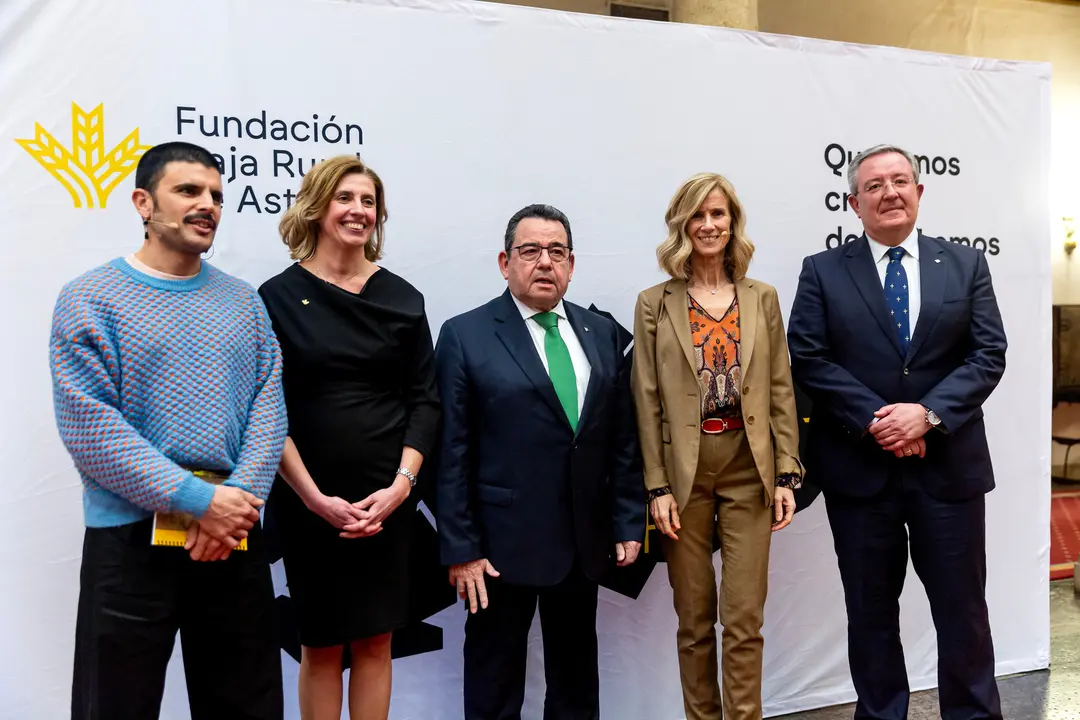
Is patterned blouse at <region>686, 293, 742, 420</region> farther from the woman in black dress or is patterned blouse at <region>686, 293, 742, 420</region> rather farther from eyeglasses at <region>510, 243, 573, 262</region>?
the woman in black dress

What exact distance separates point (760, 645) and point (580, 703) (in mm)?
544

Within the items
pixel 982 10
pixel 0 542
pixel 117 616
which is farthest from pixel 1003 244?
pixel 982 10

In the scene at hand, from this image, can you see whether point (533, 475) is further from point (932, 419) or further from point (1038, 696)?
point (1038, 696)

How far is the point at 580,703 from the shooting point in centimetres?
253

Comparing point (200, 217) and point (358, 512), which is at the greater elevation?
point (200, 217)

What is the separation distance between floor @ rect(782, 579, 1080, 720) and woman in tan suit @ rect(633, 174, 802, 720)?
0.98 meters

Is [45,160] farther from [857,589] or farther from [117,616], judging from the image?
[857,589]

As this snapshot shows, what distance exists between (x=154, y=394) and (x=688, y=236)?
1500 mm

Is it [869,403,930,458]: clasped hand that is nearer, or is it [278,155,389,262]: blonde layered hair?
[278,155,389,262]: blonde layered hair

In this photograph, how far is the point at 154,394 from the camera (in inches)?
72.1

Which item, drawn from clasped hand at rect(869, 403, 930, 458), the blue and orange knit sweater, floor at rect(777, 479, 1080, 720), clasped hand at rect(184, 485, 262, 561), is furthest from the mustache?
floor at rect(777, 479, 1080, 720)

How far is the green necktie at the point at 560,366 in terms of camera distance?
2430 mm

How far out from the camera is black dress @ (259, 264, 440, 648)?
221 cm

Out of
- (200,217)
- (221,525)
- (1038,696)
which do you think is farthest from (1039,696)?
(200,217)
